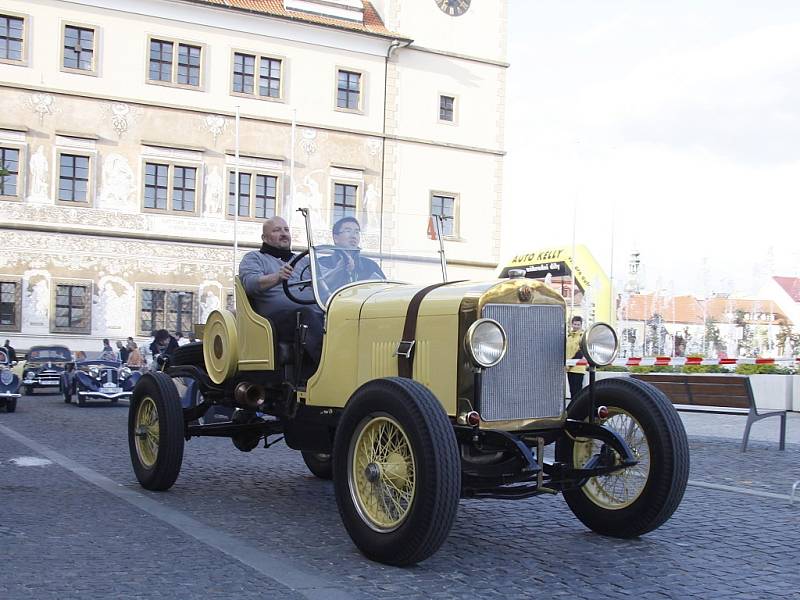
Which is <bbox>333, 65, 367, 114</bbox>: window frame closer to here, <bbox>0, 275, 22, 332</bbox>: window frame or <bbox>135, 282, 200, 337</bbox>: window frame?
<bbox>135, 282, 200, 337</bbox>: window frame

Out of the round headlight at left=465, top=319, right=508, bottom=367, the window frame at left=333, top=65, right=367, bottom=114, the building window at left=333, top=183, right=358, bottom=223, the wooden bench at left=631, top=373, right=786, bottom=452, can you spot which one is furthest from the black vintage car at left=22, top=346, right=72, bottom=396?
the round headlight at left=465, top=319, right=508, bottom=367

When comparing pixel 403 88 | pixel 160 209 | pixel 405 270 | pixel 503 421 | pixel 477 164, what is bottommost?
pixel 503 421

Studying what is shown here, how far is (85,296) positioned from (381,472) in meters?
30.8

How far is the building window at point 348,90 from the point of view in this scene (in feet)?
126

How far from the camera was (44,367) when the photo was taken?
80.5 feet

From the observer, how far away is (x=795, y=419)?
17.8 meters

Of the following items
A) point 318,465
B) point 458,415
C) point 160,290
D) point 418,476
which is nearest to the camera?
point 418,476

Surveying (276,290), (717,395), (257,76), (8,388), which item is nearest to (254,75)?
(257,76)

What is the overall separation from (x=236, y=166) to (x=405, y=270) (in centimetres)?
2870

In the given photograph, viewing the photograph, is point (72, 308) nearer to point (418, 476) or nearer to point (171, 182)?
point (171, 182)

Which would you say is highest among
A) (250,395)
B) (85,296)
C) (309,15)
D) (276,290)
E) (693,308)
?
(309,15)

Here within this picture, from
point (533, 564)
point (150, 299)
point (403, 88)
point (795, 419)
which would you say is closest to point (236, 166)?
point (150, 299)

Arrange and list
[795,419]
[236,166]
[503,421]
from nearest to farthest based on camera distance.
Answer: [503,421], [795,419], [236,166]

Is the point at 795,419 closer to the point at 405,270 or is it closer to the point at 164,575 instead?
the point at 405,270
